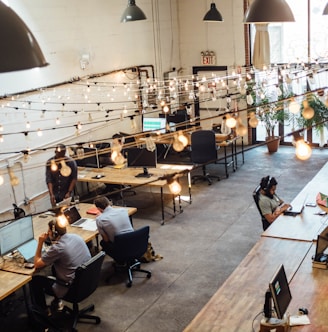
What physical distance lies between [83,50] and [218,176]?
151 inches

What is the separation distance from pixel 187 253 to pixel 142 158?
2.40 m

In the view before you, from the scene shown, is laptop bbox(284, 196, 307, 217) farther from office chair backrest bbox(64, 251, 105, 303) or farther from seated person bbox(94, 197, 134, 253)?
office chair backrest bbox(64, 251, 105, 303)

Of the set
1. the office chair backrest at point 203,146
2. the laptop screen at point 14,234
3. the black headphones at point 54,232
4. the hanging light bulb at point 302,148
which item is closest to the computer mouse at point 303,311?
the hanging light bulb at point 302,148

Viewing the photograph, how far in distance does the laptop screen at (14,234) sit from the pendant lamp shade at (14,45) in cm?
523

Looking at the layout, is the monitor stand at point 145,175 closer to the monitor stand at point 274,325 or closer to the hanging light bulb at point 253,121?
the hanging light bulb at point 253,121

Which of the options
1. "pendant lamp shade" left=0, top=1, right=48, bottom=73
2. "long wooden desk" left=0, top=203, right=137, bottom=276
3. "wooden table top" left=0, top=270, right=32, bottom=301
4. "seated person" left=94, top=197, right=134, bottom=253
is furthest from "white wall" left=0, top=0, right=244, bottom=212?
"pendant lamp shade" left=0, top=1, right=48, bottom=73

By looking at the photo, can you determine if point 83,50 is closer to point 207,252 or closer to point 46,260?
point 207,252

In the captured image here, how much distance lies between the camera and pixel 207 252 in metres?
8.22

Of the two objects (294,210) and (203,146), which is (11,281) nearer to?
(294,210)

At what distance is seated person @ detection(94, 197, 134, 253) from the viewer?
7156 millimetres

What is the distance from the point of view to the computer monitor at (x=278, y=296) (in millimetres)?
4562

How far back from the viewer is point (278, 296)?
464 centimetres

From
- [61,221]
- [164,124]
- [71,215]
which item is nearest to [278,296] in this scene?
[61,221]

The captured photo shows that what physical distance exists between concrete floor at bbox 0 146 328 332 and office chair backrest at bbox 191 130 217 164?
56 cm
